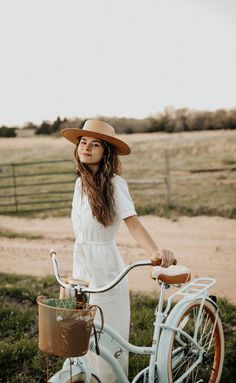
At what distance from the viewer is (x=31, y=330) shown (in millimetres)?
4750

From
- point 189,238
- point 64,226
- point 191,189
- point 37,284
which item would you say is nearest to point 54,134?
point 191,189

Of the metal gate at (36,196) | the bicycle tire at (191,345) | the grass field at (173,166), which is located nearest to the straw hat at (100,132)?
the bicycle tire at (191,345)

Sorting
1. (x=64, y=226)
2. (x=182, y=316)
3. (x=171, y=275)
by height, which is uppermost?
(x=171, y=275)

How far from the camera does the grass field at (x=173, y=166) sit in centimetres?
1302

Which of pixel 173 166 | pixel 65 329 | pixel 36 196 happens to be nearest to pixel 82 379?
pixel 65 329

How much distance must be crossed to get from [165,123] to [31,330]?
23157mm

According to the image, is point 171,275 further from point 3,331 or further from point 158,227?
point 158,227

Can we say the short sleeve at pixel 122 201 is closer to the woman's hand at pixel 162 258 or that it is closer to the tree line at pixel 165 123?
the woman's hand at pixel 162 258

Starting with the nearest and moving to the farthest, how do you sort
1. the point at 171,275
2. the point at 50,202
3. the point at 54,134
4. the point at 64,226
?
the point at 171,275
the point at 64,226
the point at 50,202
the point at 54,134

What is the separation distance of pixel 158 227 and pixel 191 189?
5882 mm

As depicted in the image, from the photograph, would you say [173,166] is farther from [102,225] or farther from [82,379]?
[82,379]

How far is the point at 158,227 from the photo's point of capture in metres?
11.0

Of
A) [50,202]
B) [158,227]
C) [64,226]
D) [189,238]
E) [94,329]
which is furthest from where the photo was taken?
[50,202]

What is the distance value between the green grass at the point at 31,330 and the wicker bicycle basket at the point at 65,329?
1.68 meters
